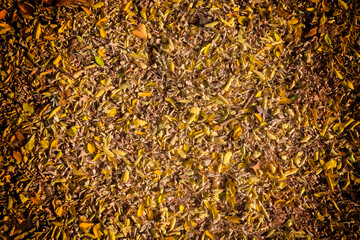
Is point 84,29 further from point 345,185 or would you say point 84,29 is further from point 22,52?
point 345,185

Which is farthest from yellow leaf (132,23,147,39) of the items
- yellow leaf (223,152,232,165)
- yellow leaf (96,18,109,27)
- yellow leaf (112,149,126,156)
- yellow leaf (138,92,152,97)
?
yellow leaf (223,152,232,165)

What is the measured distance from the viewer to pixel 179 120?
998 mm

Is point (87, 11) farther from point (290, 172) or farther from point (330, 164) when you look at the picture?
point (330, 164)

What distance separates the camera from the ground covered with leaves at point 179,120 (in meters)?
0.98

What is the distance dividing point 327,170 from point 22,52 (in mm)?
1337

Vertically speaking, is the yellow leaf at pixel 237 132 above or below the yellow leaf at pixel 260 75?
below

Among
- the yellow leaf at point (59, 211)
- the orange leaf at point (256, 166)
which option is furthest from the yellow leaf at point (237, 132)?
the yellow leaf at point (59, 211)

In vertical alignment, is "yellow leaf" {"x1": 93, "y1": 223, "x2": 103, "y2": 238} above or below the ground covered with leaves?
below

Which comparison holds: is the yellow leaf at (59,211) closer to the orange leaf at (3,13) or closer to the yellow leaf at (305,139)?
the orange leaf at (3,13)

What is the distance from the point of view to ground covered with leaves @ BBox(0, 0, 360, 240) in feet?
3.22

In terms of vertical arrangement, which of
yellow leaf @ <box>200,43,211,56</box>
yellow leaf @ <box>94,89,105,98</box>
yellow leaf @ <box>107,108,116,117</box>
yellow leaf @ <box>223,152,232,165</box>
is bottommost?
yellow leaf @ <box>223,152,232,165</box>

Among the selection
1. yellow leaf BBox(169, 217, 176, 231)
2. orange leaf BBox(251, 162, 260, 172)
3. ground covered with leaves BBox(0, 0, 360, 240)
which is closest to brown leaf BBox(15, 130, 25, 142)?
ground covered with leaves BBox(0, 0, 360, 240)

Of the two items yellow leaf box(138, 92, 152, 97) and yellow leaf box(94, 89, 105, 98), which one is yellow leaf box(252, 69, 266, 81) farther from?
yellow leaf box(94, 89, 105, 98)

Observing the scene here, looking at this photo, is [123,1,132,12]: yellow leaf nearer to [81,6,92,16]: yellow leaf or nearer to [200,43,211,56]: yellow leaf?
[81,6,92,16]: yellow leaf
